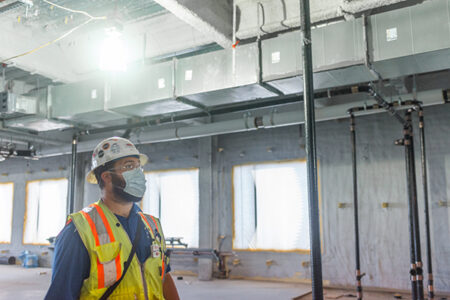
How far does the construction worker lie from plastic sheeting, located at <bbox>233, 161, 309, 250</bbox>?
5.21 m

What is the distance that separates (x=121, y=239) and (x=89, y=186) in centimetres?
836

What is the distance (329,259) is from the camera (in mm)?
6727

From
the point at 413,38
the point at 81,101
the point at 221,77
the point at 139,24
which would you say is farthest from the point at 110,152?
the point at 139,24

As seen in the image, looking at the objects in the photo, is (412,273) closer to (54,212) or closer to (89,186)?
(89,186)

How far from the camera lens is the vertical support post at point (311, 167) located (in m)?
1.92

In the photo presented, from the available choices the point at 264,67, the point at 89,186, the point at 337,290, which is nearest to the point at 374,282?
the point at 337,290

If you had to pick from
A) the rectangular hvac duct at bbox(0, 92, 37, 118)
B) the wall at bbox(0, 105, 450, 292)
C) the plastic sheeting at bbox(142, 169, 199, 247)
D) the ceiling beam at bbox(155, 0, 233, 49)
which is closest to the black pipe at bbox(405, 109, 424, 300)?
the wall at bbox(0, 105, 450, 292)

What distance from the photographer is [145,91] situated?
201 inches

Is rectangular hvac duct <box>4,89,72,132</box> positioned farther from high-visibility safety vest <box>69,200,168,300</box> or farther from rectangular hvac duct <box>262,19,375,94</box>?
high-visibility safety vest <box>69,200,168,300</box>

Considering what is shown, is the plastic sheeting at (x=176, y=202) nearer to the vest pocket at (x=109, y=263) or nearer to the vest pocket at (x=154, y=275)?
the vest pocket at (x=154, y=275)

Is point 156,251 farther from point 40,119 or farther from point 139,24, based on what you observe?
point 40,119

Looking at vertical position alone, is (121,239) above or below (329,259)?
above

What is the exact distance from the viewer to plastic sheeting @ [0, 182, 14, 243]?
35.0 feet

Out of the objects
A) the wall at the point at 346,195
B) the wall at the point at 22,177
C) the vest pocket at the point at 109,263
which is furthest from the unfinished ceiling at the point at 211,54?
the wall at the point at 22,177
